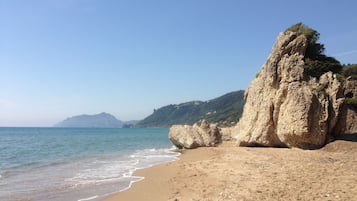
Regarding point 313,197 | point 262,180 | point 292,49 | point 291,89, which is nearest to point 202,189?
point 262,180

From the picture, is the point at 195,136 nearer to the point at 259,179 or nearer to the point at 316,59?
the point at 316,59

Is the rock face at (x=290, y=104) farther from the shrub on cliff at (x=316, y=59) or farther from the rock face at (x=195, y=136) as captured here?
the rock face at (x=195, y=136)

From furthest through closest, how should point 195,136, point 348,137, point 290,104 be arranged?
point 195,136 < point 290,104 < point 348,137

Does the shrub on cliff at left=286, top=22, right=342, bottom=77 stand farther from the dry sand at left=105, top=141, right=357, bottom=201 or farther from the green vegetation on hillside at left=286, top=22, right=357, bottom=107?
the dry sand at left=105, top=141, right=357, bottom=201

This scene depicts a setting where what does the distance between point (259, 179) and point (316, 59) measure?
1938 cm

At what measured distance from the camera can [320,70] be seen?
27.2 metres

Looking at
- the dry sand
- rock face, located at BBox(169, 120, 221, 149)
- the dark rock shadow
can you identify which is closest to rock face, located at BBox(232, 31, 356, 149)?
the dark rock shadow

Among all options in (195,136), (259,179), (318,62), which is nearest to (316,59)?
(318,62)

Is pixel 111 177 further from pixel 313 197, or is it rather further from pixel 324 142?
pixel 324 142

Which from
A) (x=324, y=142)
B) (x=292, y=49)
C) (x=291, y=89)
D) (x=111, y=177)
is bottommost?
(x=111, y=177)

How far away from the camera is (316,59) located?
94.9ft

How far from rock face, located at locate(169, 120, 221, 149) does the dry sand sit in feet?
38.9

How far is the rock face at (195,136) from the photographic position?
1268 inches

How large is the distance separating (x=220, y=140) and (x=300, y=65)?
12.3 metres
